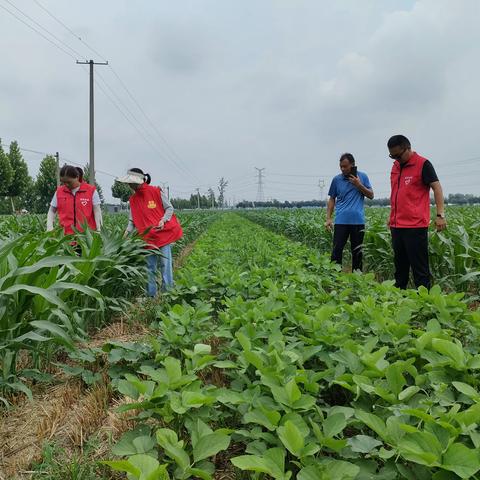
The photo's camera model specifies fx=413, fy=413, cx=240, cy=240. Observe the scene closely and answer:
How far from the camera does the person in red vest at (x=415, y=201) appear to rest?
409cm

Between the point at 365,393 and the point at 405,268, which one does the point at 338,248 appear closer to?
the point at 405,268

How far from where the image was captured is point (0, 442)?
2004 millimetres

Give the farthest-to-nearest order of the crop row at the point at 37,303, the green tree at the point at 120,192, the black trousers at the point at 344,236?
the green tree at the point at 120,192 → the black trousers at the point at 344,236 → the crop row at the point at 37,303

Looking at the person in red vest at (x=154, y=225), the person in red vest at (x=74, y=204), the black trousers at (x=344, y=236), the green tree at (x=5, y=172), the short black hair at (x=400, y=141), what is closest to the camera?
the short black hair at (x=400, y=141)

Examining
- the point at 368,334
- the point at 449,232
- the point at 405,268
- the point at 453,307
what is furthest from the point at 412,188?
the point at 368,334

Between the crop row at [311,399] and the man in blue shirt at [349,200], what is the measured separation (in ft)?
8.38

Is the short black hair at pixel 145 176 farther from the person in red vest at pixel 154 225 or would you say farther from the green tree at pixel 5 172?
the green tree at pixel 5 172

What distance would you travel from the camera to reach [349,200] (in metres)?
5.38

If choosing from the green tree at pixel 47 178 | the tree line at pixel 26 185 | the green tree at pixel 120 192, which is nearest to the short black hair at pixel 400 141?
the tree line at pixel 26 185

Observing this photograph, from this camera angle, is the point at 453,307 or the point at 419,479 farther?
the point at 453,307

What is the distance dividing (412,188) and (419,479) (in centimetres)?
339

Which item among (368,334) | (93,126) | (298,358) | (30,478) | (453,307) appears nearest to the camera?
(30,478)

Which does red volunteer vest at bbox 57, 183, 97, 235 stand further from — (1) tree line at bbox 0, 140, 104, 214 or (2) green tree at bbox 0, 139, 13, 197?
(2) green tree at bbox 0, 139, 13, 197

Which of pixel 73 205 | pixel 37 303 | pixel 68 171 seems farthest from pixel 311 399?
pixel 73 205
